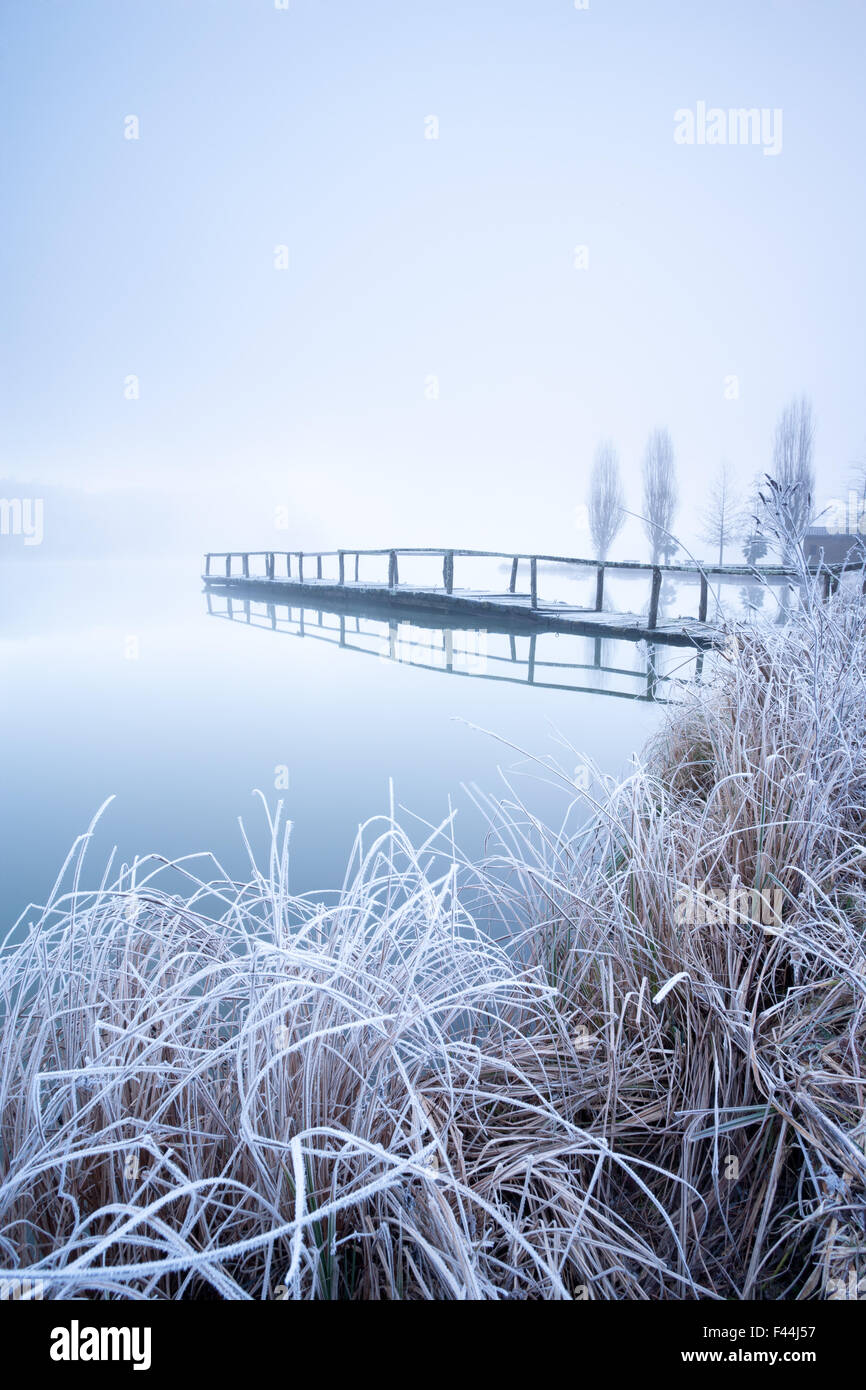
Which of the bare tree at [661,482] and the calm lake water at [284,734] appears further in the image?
the bare tree at [661,482]

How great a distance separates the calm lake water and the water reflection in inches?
1.7

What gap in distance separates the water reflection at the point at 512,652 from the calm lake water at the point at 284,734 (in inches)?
1.7

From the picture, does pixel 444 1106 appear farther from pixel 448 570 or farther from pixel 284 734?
pixel 448 570

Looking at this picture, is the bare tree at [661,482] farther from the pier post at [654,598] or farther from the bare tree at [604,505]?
the pier post at [654,598]

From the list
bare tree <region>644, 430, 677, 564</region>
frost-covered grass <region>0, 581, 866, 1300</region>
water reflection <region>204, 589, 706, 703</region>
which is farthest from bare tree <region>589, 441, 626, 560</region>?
frost-covered grass <region>0, 581, 866, 1300</region>

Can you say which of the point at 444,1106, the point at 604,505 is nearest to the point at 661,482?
the point at 604,505

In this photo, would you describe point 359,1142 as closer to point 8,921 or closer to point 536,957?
point 536,957

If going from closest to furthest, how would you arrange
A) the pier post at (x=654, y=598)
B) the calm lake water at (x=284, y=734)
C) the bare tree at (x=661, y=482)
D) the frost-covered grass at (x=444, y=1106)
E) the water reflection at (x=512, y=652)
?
the frost-covered grass at (x=444, y=1106) < the calm lake water at (x=284, y=734) < the water reflection at (x=512, y=652) < the pier post at (x=654, y=598) < the bare tree at (x=661, y=482)

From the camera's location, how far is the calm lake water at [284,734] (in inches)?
103

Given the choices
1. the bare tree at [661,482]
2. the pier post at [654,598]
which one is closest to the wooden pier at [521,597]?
the pier post at [654,598]

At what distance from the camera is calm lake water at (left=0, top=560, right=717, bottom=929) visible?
103 inches

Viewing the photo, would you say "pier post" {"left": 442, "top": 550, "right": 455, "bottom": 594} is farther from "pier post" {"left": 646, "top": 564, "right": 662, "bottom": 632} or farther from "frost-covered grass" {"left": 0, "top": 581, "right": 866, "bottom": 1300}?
"frost-covered grass" {"left": 0, "top": 581, "right": 866, "bottom": 1300}

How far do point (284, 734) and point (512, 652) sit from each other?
11.5 feet
